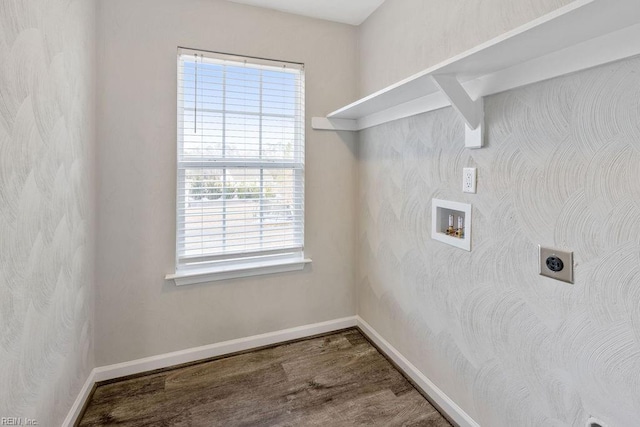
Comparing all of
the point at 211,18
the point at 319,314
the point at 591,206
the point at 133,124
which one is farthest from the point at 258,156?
the point at 591,206

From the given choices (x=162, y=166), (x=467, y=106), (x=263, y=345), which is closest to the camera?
(x=467, y=106)

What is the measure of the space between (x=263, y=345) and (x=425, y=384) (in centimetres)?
116

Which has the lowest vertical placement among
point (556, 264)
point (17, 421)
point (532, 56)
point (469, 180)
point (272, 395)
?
point (272, 395)

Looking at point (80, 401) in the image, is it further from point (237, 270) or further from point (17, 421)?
point (237, 270)

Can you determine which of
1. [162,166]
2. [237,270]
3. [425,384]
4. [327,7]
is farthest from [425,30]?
[425,384]

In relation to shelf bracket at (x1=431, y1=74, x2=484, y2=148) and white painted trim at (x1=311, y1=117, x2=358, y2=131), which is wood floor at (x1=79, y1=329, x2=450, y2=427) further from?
white painted trim at (x1=311, y1=117, x2=358, y2=131)

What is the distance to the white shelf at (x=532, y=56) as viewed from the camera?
81 centimetres

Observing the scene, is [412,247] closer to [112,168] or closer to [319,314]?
[319,314]

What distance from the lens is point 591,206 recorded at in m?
1.03

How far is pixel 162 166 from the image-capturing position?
6.51 ft

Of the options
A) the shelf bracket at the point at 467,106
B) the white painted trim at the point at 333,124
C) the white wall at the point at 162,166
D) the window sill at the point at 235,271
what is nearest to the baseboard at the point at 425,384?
the white wall at the point at 162,166

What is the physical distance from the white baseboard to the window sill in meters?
0.48

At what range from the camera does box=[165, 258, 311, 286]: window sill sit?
206 cm

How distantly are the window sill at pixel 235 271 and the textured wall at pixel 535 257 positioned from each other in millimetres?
884
